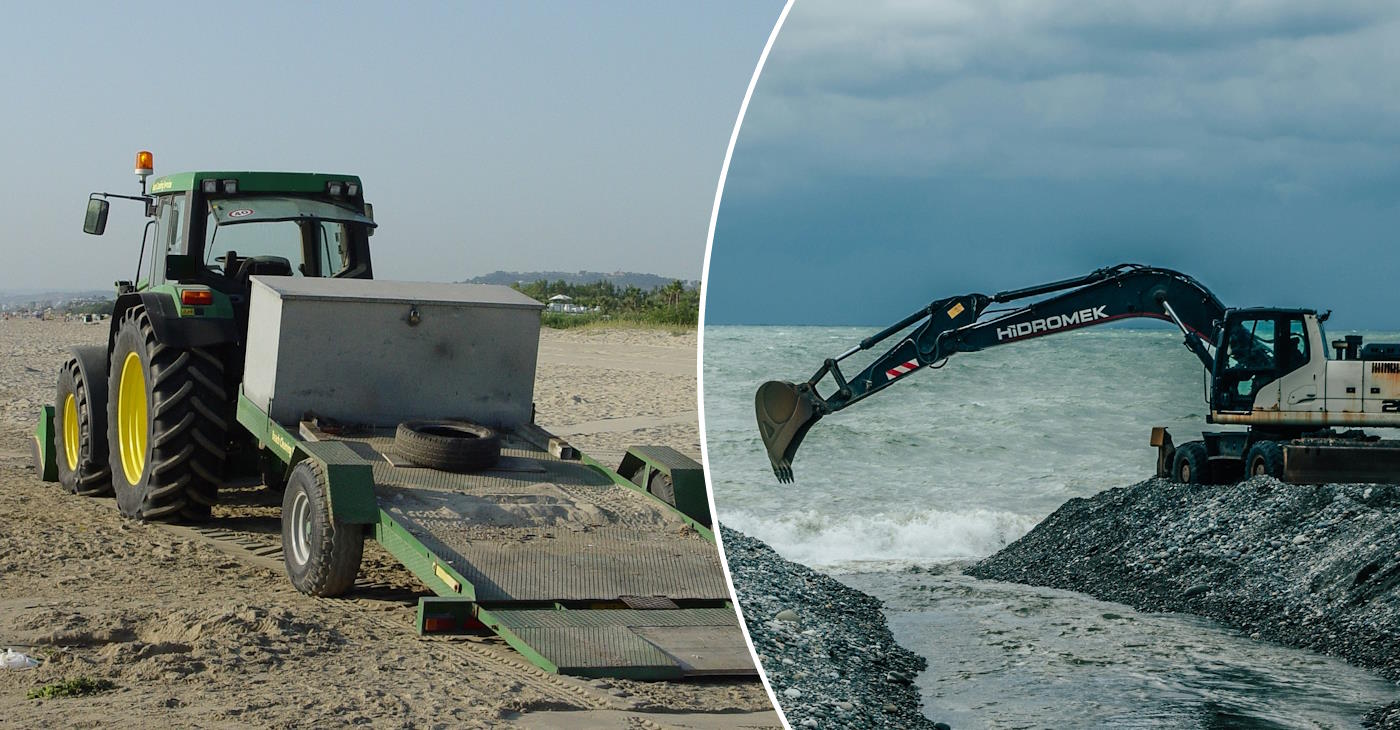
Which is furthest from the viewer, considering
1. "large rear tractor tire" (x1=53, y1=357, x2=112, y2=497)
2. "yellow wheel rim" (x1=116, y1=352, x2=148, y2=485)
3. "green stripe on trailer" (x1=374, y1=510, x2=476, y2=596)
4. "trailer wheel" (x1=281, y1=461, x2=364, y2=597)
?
"large rear tractor tire" (x1=53, y1=357, x2=112, y2=497)

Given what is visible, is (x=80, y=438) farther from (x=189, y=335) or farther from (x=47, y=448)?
(x=189, y=335)

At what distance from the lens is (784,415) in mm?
1106

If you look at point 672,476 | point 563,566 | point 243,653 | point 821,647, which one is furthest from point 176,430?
point 821,647

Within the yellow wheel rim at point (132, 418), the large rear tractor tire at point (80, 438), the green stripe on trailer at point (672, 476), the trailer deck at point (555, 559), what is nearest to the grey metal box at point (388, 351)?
the trailer deck at point (555, 559)

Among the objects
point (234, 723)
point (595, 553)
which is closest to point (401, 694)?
point (234, 723)

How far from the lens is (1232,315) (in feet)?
3.57

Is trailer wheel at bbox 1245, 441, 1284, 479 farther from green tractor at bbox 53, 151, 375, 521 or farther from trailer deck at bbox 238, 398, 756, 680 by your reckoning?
green tractor at bbox 53, 151, 375, 521

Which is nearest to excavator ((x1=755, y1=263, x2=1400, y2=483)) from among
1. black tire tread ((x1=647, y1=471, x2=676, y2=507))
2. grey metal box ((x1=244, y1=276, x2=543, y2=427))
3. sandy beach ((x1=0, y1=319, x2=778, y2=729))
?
sandy beach ((x1=0, y1=319, x2=778, y2=729))

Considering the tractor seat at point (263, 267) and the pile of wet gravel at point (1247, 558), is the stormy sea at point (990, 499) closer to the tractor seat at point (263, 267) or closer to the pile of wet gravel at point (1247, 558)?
the pile of wet gravel at point (1247, 558)

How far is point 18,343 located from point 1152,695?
124 ft

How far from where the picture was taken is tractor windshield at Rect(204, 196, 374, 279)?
10062mm

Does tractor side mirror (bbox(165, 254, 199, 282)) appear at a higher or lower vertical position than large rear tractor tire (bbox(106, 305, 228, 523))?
higher

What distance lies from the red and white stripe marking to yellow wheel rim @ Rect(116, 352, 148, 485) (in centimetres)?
900

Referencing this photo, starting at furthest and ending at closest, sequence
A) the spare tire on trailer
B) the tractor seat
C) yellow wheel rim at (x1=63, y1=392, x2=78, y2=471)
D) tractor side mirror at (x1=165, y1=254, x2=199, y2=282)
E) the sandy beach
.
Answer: yellow wheel rim at (x1=63, y1=392, x2=78, y2=471) < the tractor seat < tractor side mirror at (x1=165, y1=254, x2=199, y2=282) < the spare tire on trailer < the sandy beach
